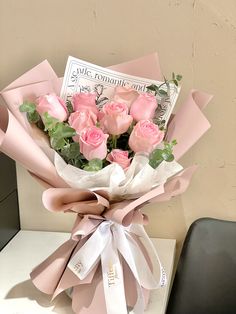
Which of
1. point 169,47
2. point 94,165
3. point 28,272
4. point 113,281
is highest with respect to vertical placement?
point 169,47

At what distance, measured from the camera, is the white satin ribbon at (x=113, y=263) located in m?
0.87

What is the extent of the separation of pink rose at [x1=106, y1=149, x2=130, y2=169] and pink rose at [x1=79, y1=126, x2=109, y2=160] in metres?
0.02

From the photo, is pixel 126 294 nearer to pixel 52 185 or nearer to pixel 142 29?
pixel 52 185

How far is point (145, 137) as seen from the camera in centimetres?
81

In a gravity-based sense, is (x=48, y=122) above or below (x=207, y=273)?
above

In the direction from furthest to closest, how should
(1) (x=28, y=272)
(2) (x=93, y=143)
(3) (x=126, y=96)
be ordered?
(1) (x=28, y=272)
(3) (x=126, y=96)
(2) (x=93, y=143)

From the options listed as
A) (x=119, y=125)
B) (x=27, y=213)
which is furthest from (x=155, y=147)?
(x=27, y=213)

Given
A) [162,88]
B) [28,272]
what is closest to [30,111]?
[162,88]

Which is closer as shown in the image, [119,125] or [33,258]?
[119,125]

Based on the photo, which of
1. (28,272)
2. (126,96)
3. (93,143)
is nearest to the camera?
(93,143)

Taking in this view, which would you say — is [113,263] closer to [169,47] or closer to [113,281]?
[113,281]

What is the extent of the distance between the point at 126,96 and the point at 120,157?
14 centimetres

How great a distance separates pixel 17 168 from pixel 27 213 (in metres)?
0.13

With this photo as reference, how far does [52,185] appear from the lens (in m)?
0.89
